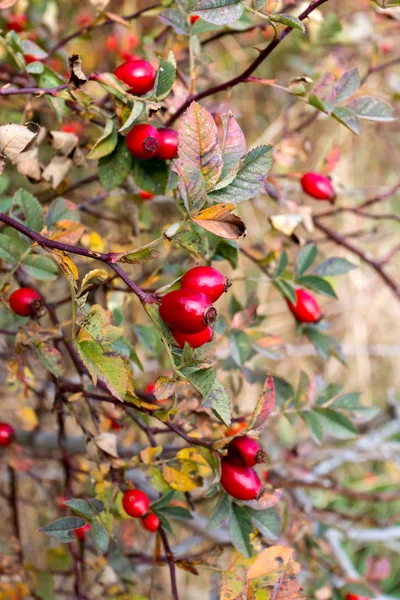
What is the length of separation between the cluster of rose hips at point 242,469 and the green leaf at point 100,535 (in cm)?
17

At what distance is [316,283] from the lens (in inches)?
38.3

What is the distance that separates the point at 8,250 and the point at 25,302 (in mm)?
75

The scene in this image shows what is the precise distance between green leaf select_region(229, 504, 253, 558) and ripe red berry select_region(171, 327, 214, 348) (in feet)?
1.00

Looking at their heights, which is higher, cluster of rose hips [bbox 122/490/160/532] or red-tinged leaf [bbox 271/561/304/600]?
red-tinged leaf [bbox 271/561/304/600]

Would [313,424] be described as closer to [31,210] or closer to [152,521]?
[152,521]

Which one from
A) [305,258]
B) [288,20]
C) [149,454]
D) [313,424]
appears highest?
[288,20]

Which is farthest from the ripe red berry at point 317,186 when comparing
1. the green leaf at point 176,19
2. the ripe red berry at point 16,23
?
the ripe red berry at point 16,23

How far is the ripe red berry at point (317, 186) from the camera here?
1076mm

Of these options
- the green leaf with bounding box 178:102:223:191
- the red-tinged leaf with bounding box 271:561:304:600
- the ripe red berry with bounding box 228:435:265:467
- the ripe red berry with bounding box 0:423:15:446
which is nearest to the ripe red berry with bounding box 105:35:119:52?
the ripe red berry with bounding box 0:423:15:446

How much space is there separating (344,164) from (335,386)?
2487 mm

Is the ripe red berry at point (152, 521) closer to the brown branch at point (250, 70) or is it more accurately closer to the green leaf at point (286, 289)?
the green leaf at point (286, 289)

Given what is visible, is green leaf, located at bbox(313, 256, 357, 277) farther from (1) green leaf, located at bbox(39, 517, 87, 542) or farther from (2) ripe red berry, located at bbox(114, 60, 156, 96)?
(1) green leaf, located at bbox(39, 517, 87, 542)

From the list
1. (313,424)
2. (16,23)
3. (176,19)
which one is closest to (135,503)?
(313,424)

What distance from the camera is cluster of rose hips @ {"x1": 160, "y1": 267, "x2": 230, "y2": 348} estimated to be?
1.74 feet
